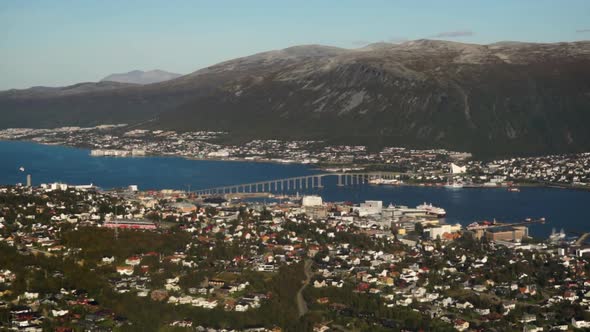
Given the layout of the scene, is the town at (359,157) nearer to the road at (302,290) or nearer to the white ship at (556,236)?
the white ship at (556,236)

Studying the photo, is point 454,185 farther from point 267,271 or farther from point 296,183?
point 267,271

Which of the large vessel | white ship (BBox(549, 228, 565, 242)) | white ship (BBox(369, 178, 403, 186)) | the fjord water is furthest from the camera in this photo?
white ship (BBox(369, 178, 403, 186))

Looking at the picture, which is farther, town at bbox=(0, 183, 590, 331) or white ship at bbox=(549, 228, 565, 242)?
white ship at bbox=(549, 228, 565, 242)

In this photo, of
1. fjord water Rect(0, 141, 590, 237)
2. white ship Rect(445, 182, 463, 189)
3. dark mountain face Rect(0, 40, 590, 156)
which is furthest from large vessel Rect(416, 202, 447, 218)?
dark mountain face Rect(0, 40, 590, 156)

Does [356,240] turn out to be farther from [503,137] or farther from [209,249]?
[503,137]

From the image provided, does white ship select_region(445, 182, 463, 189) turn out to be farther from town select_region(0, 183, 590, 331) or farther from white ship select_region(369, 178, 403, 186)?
town select_region(0, 183, 590, 331)

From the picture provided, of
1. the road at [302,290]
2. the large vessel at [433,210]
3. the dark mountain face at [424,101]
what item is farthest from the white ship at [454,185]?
the road at [302,290]

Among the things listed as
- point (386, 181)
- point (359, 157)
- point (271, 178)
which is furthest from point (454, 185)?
point (359, 157)
